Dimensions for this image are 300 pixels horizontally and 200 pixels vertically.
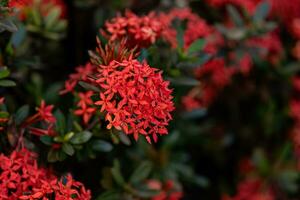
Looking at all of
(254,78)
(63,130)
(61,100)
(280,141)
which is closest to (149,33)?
(63,130)

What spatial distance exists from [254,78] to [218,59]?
33 cm

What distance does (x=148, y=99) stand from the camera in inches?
60.3

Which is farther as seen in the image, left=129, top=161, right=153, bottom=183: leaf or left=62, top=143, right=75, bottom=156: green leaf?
left=129, top=161, right=153, bottom=183: leaf

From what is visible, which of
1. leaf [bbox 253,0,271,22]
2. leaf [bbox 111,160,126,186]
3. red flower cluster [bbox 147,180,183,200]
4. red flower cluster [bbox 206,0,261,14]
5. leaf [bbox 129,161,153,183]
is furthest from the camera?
red flower cluster [bbox 206,0,261,14]

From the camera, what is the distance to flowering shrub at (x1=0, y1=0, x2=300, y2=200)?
5.39ft

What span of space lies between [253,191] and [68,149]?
53.2 inches

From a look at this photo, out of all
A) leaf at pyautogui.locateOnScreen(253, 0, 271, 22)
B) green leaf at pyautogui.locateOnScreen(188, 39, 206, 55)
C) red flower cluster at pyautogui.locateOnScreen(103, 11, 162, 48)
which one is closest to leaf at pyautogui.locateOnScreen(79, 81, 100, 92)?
red flower cluster at pyautogui.locateOnScreen(103, 11, 162, 48)

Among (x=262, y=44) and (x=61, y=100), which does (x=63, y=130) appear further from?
(x=262, y=44)

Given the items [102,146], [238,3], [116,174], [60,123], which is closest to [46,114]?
[60,123]

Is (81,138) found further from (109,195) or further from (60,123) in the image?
(109,195)

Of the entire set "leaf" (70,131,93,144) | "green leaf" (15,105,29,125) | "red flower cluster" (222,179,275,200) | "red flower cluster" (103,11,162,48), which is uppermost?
"red flower cluster" (103,11,162,48)

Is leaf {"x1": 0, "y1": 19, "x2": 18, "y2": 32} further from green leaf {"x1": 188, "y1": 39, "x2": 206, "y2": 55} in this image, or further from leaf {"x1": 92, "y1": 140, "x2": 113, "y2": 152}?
green leaf {"x1": 188, "y1": 39, "x2": 206, "y2": 55}

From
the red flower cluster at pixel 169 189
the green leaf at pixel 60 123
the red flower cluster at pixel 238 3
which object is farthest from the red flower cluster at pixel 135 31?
the red flower cluster at pixel 238 3

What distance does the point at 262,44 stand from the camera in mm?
2867
